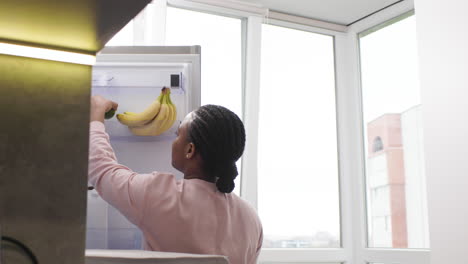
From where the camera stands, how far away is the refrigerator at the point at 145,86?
188cm

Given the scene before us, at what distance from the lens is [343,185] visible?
12.2 ft

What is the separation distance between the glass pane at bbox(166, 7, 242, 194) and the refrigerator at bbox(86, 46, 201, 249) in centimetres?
136

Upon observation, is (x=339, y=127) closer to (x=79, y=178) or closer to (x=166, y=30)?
(x=166, y=30)

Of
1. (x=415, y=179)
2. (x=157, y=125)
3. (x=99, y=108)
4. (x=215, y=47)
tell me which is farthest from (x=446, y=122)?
(x=99, y=108)

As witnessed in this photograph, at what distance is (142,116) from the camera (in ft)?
5.98

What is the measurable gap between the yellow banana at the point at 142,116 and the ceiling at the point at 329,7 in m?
1.79

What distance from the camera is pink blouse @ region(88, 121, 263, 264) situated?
4.28 ft

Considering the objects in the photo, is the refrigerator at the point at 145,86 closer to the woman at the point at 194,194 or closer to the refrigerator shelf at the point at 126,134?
the refrigerator shelf at the point at 126,134

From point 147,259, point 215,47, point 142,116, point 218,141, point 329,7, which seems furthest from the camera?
point 329,7

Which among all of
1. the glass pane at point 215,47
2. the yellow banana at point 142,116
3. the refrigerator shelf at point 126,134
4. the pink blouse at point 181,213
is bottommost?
the pink blouse at point 181,213

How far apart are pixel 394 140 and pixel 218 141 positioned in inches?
87.4

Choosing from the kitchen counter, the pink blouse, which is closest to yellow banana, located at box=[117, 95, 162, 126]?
the pink blouse

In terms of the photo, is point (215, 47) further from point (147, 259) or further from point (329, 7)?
point (147, 259)

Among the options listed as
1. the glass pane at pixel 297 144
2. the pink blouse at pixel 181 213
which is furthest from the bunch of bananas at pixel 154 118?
the glass pane at pixel 297 144
